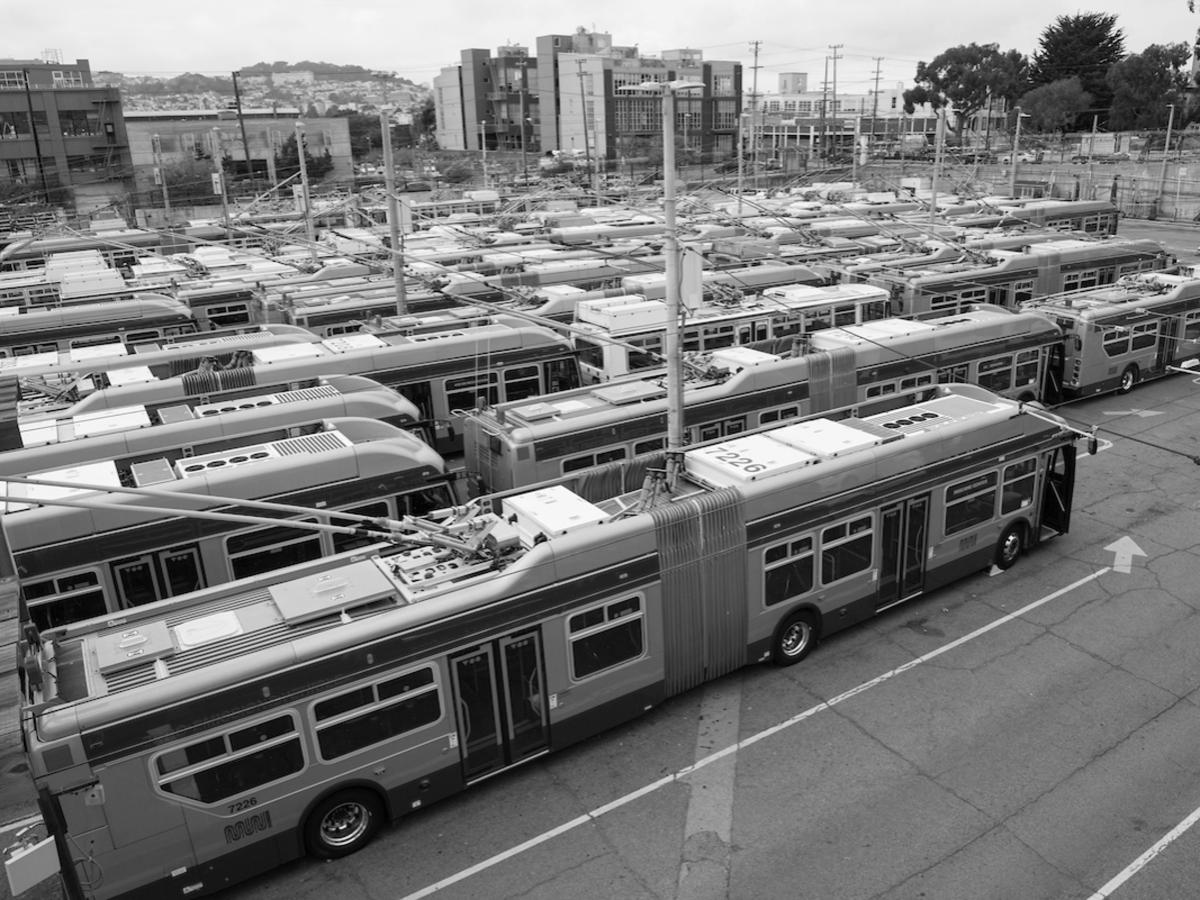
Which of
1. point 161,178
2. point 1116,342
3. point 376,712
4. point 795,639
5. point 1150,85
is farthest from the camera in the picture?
point 1150,85

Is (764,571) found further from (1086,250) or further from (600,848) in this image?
(1086,250)

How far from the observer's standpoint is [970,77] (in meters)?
107

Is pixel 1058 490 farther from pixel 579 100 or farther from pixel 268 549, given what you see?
pixel 579 100

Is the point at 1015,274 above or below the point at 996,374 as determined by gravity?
above

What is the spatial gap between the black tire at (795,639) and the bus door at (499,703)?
12.2 ft

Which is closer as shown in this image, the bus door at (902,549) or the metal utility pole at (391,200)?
the bus door at (902,549)

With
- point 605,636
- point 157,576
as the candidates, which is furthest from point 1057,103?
point 157,576

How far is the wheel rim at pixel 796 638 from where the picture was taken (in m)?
12.9

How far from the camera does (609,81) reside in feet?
392

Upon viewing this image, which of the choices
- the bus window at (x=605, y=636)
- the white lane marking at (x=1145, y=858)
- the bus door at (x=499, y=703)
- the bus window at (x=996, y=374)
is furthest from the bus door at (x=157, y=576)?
the bus window at (x=996, y=374)

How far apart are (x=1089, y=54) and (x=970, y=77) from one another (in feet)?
41.5

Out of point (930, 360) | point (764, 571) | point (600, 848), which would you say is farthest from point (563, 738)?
point (930, 360)

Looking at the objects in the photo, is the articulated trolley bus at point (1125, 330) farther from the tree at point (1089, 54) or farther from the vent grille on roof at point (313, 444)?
the tree at point (1089, 54)

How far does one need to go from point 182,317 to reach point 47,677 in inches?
887
